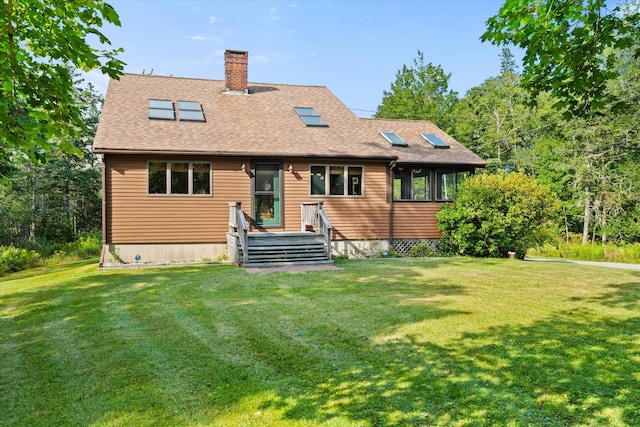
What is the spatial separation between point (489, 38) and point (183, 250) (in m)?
9.68

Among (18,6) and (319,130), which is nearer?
(18,6)

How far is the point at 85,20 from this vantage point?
3.71 meters

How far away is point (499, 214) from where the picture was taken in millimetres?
13156

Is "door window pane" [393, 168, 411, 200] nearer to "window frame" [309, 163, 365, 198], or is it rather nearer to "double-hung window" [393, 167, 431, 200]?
"double-hung window" [393, 167, 431, 200]

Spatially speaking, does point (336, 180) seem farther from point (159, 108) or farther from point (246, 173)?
point (159, 108)

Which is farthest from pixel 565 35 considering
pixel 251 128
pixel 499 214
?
pixel 251 128

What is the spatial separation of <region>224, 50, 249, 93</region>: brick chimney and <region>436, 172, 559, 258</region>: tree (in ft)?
30.1

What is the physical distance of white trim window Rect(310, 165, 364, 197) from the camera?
1369cm

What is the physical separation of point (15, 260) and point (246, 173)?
8.59 m

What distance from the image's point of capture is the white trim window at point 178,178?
12.2 metres

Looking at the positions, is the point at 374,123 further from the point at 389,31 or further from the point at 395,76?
the point at 395,76

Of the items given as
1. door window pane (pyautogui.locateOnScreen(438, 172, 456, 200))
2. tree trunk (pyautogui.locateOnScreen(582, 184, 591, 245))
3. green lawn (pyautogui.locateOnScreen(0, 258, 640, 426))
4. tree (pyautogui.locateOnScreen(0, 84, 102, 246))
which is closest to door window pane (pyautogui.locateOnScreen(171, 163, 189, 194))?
green lawn (pyautogui.locateOnScreen(0, 258, 640, 426))

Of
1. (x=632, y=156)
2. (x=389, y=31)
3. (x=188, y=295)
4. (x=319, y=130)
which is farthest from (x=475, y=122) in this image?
(x=188, y=295)

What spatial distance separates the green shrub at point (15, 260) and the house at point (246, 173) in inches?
187
